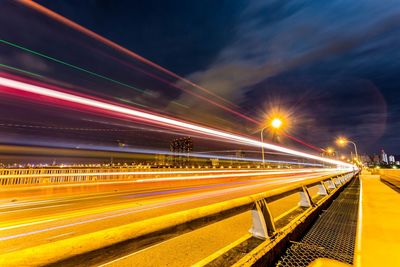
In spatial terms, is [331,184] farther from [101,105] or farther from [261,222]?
[101,105]

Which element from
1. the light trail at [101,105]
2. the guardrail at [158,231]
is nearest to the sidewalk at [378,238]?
the guardrail at [158,231]

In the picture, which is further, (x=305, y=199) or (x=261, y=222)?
(x=305, y=199)

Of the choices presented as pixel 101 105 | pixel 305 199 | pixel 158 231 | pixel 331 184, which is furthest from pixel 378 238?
pixel 101 105

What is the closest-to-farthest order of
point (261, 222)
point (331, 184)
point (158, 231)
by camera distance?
1. point (158, 231)
2. point (261, 222)
3. point (331, 184)

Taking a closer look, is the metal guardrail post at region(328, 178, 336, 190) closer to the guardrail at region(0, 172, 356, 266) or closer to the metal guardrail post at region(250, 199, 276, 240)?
the guardrail at region(0, 172, 356, 266)

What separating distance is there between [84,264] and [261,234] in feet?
9.62

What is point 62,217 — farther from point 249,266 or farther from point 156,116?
point 156,116

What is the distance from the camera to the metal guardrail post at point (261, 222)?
370 centimetres

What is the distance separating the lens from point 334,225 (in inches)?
214

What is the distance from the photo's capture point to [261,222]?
Answer: 373 cm

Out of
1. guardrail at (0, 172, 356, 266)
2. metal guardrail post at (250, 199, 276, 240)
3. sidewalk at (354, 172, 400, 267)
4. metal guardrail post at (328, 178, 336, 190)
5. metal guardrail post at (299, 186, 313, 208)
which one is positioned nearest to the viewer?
guardrail at (0, 172, 356, 266)

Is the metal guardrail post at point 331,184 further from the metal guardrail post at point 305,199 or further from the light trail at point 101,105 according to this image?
the light trail at point 101,105

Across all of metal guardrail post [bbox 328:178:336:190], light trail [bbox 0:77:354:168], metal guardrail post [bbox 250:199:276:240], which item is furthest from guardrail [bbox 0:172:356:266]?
light trail [bbox 0:77:354:168]

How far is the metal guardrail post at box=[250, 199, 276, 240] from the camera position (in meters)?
3.70
